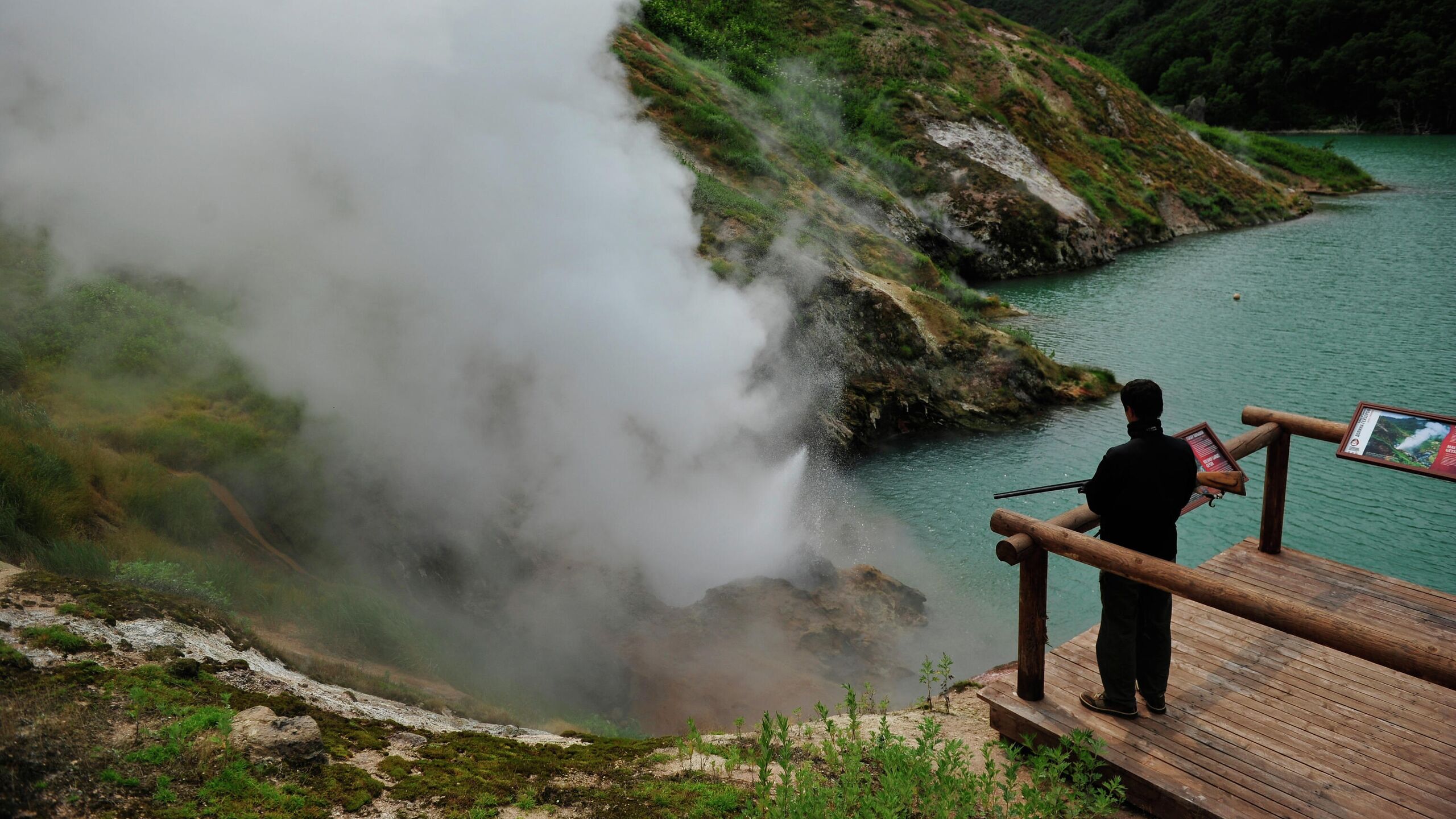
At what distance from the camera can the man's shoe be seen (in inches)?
184

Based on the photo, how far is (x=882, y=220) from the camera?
24234 mm

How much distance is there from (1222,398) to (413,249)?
14.2 metres

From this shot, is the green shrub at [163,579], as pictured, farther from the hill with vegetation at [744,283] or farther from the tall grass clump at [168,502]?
the tall grass clump at [168,502]

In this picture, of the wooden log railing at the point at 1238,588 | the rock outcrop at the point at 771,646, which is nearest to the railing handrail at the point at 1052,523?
the wooden log railing at the point at 1238,588

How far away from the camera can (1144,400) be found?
4.35 meters

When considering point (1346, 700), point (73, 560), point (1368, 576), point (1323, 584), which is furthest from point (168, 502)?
point (1368, 576)

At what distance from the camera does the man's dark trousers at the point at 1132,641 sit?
4.53 m

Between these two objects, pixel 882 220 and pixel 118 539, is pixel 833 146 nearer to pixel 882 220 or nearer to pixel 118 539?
pixel 882 220

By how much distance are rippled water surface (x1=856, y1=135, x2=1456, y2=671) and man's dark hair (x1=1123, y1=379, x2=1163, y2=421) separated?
457 cm

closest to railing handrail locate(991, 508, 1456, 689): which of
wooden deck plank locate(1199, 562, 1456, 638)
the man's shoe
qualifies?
the man's shoe

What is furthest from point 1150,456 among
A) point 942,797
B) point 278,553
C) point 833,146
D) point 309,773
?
point 833,146

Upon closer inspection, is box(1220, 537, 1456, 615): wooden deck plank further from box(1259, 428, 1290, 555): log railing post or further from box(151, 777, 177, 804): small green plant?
box(151, 777, 177, 804): small green plant

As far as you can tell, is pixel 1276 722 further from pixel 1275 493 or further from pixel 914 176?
pixel 914 176

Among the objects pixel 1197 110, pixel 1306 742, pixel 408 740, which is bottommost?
pixel 408 740
